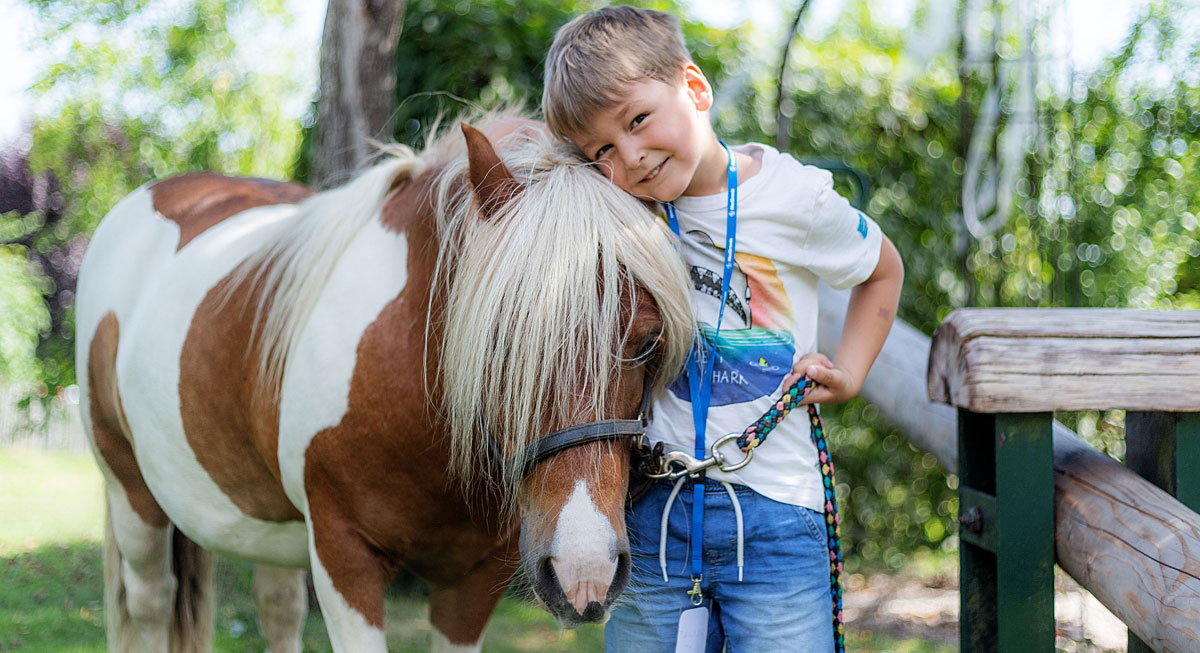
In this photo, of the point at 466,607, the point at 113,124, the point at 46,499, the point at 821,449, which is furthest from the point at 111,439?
the point at 113,124

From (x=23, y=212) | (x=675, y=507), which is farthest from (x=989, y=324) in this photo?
(x=23, y=212)

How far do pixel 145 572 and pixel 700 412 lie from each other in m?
2.10

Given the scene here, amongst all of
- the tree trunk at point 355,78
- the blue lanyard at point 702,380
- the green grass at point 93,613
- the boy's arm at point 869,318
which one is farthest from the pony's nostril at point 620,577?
the tree trunk at point 355,78

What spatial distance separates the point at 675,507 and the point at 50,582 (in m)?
4.32

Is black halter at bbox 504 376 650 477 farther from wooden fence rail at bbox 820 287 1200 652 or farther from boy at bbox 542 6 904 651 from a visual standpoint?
wooden fence rail at bbox 820 287 1200 652

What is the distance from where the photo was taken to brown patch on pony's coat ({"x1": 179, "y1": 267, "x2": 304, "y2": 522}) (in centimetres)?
204

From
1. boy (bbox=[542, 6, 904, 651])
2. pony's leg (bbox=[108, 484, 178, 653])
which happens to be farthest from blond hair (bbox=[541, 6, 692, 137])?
pony's leg (bbox=[108, 484, 178, 653])

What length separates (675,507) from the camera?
161 cm

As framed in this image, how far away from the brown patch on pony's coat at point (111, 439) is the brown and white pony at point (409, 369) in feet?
0.06

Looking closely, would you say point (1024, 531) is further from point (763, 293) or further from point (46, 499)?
point (46, 499)

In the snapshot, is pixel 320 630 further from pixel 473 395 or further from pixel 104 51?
pixel 104 51

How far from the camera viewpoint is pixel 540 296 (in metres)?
1.37

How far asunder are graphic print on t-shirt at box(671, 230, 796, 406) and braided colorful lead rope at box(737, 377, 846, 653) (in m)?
0.05

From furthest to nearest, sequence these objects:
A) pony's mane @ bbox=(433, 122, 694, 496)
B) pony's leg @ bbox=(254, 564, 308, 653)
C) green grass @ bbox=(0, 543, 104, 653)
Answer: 1. green grass @ bbox=(0, 543, 104, 653)
2. pony's leg @ bbox=(254, 564, 308, 653)
3. pony's mane @ bbox=(433, 122, 694, 496)
